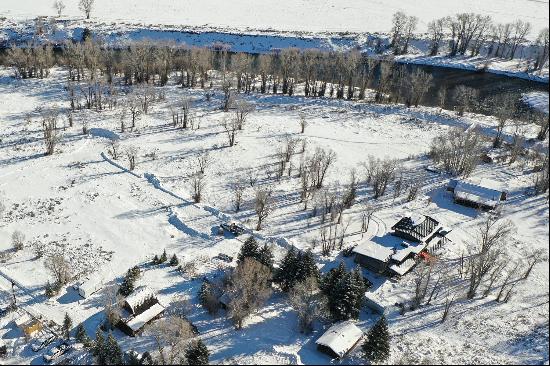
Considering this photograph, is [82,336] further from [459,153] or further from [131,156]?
[459,153]

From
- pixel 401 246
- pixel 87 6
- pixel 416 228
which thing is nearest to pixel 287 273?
pixel 401 246

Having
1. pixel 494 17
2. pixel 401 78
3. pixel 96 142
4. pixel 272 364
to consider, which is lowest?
pixel 272 364

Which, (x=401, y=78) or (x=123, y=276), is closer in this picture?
(x=123, y=276)

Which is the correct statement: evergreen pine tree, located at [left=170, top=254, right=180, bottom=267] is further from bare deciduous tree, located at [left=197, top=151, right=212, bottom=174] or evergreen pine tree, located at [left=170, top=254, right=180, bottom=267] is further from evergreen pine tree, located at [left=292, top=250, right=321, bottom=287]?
bare deciduous tree, located at [left=197, top=151, right=212, bottom=174]

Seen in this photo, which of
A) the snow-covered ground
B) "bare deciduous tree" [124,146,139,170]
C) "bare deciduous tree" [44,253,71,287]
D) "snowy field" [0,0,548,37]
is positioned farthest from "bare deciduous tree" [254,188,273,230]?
"snowy field" [0,0,548,37]

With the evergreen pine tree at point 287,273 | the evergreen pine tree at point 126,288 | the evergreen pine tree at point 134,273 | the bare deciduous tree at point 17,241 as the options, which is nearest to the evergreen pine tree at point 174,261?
→ the evergreen pine tree at point 134,273

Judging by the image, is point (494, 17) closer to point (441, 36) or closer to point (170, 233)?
point (441, 36)

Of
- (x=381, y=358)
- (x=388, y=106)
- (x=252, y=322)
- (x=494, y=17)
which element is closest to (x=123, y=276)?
(x=252, y=322)
